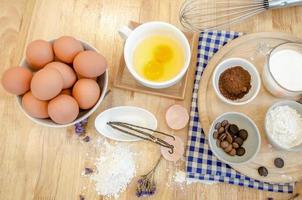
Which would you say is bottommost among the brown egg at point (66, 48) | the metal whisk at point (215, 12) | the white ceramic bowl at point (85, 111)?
the white ceramic bowl at point (85, 111)

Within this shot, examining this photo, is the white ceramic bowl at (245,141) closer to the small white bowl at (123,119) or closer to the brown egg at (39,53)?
the small white bowl at (123,119)

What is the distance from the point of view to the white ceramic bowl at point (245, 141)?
2.23 feet

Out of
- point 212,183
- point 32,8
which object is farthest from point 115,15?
point 212,183

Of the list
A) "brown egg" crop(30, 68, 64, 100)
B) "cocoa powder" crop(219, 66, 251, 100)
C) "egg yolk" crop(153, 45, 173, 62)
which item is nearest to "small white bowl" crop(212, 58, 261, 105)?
"cocoa powder" crop(219, 66, 251, 100)

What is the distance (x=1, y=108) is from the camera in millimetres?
767

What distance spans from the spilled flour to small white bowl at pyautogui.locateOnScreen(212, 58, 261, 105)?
0.79 feet

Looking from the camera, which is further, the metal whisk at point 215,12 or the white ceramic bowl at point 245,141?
the metal whisk at point 215,12

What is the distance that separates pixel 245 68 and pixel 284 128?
153 mm

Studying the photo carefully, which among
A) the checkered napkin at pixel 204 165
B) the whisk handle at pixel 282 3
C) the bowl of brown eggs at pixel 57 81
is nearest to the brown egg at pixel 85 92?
the bowl of brown eggs at pixel 57 81

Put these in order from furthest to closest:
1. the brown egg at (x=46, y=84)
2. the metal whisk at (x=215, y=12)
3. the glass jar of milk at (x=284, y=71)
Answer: the metal whisk at (x=215, y=12), the glass jar of milk at (x=284, y=71), the brown egg at (x=46, y=84)

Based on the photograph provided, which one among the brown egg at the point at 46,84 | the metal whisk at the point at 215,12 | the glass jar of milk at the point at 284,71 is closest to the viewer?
the brown egg at the point at 46,84

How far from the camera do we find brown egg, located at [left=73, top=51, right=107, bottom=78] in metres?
0.63

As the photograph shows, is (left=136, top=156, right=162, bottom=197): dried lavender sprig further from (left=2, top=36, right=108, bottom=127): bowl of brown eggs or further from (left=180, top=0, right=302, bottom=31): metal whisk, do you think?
(left=180, top=0, right=302, bottom=31): metal whisk

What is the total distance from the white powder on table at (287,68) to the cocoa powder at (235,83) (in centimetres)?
6
